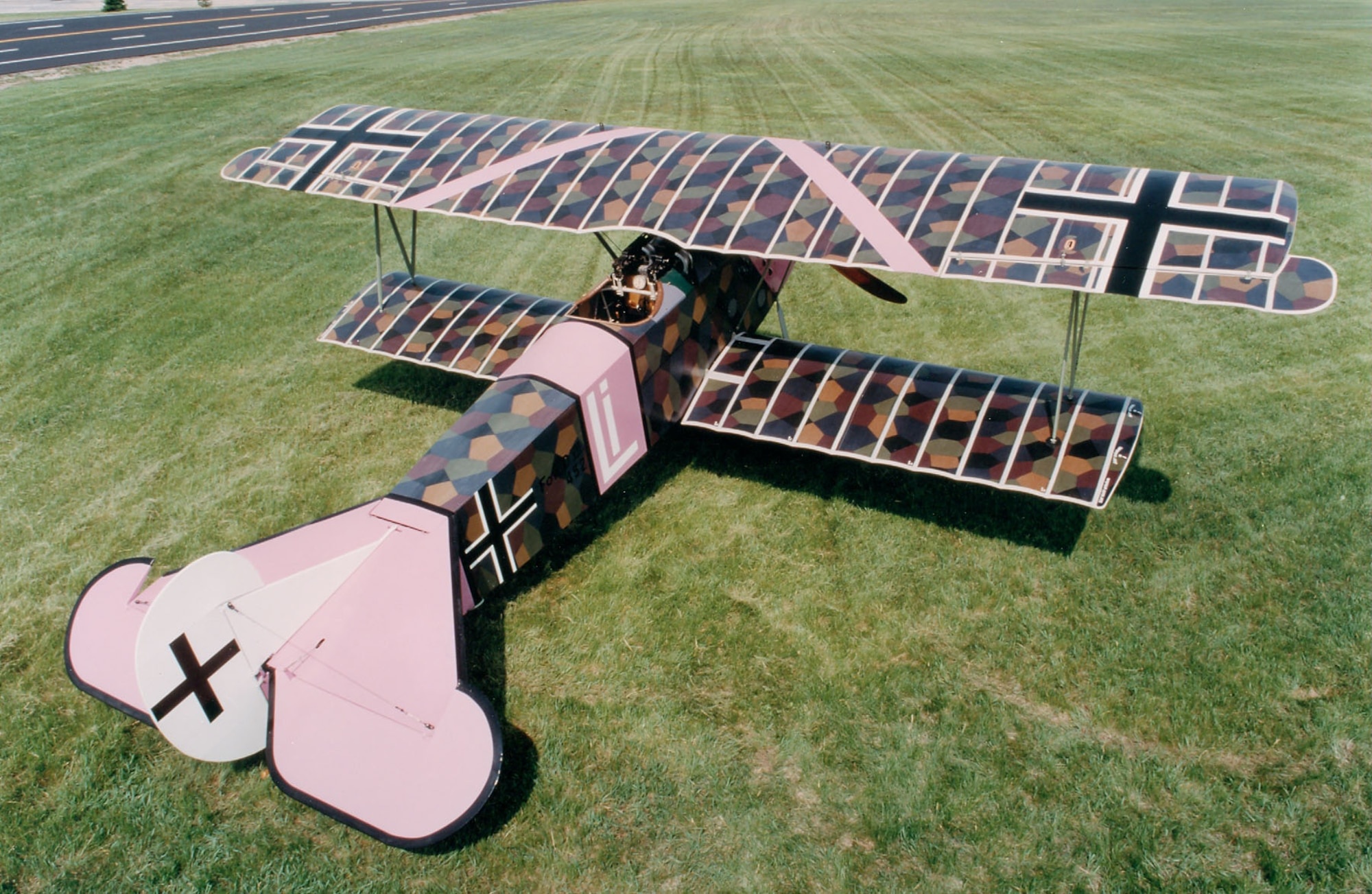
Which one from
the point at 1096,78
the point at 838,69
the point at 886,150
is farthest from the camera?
the point at 838,69

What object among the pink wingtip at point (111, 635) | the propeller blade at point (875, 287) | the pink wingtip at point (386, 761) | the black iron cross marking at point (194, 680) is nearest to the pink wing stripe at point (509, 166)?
the propeller blade at point (875, 287)

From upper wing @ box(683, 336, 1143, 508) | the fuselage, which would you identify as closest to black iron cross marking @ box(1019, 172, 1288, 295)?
upper wing @ box(683, 336, 1143, 508)

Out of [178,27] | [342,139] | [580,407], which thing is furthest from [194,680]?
[178,27]

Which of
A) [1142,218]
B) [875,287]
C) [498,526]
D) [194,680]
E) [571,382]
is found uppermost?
[1142,218]

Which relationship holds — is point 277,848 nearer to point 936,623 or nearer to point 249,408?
point 936,623

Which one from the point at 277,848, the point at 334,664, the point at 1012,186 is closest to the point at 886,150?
the point at 1012,186

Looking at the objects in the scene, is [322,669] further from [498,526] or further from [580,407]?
[580,407]
